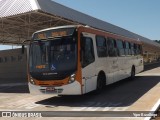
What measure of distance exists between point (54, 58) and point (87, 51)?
1517 mm

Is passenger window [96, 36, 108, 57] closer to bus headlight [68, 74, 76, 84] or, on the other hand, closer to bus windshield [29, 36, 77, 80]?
bus windshield [29, 36, 77, 80]

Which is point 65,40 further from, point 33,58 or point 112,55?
point 112,55

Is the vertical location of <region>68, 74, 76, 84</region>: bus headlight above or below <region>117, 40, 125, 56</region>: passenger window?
below

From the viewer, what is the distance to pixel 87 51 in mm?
12938

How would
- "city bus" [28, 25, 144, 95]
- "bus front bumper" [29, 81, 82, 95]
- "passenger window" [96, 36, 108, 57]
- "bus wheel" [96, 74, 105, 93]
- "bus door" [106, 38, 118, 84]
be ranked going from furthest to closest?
"bus door" [106, 38, 118, 84] < "passenger window" [96, 36, 108, 57] < "bus wheel" [96, 74, 105, 93] < "city bus" [28, 25, 144, 95] < "bus front bumper" [29, 81, 82, 95]

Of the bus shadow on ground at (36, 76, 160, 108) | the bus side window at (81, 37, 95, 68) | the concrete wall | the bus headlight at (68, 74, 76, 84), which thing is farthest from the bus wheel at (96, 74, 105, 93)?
the concrete wall

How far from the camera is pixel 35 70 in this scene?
12.6m

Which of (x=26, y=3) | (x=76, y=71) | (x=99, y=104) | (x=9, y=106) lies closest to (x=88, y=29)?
(x=76, y=71)

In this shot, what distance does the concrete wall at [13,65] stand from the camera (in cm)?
3190

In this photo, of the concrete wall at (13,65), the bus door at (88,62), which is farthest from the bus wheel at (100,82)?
the concrete wall at (13,65)

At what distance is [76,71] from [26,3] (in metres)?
9.99

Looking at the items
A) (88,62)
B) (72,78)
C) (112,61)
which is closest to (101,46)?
(112,61)

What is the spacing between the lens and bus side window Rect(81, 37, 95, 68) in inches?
486

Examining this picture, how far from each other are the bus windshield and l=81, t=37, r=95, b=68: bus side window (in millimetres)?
427
